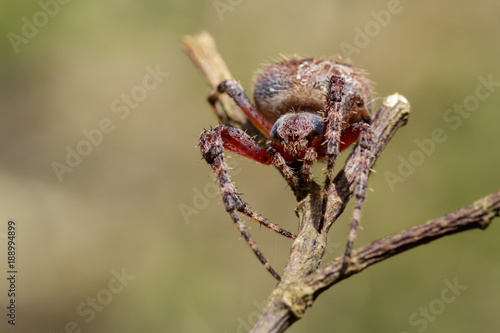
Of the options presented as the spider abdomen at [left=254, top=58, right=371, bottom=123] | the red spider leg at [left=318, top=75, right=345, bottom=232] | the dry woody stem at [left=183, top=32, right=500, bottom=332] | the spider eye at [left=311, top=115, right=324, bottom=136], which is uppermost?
the spider abdomen at [left=254, top=58, right=371, bottom=123]

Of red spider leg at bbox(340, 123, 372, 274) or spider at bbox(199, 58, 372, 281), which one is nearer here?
red spider leg at bbox(340, 123, 372, 274)

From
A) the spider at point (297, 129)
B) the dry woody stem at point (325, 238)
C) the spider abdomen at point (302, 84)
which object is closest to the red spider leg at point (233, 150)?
the spider at point (297, 129)

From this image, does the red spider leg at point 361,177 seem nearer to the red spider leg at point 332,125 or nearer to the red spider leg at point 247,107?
the red spider leg at point 332,125

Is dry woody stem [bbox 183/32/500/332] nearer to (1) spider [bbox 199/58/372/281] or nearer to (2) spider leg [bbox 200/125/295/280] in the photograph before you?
(1) spider [bbox 199/58/372/281]

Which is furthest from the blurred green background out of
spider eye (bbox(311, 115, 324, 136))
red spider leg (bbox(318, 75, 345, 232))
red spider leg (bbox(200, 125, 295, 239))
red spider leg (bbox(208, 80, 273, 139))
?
red spider leg (bbox(318, 75, 345, 232))

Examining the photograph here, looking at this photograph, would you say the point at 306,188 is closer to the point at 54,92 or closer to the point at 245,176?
the point at 245,176

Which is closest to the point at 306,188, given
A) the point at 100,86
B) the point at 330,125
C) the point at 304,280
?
the point at 330,125

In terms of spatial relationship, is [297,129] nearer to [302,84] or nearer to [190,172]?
[302,84]

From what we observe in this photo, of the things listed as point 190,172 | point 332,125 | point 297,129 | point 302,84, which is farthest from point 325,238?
point 190,172
